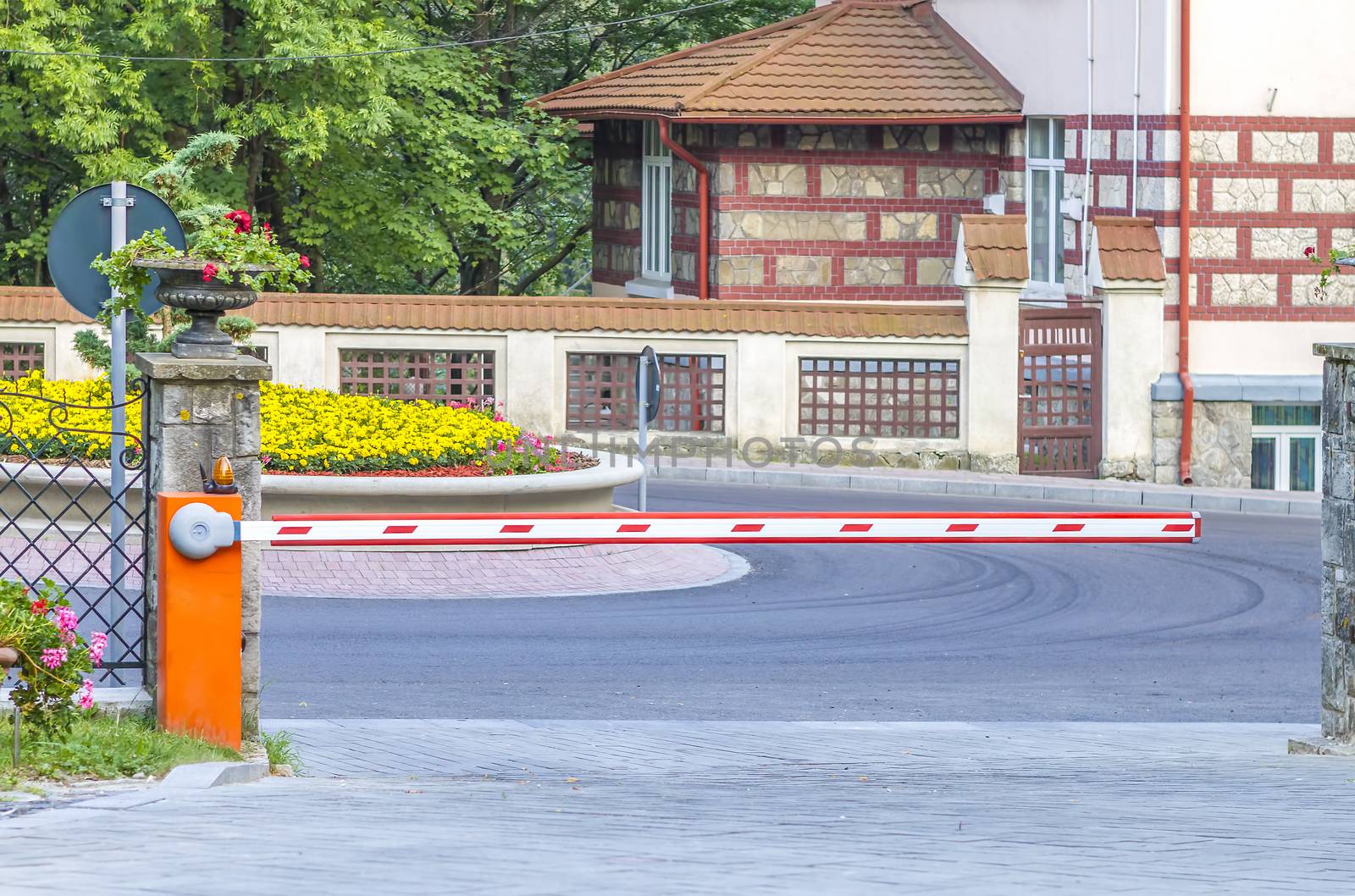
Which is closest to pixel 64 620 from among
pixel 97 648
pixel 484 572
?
pixel 97 648

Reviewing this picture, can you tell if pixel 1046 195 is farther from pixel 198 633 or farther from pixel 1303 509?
pixel 198 633

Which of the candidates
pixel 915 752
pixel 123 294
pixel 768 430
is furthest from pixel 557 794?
pixel 768 430

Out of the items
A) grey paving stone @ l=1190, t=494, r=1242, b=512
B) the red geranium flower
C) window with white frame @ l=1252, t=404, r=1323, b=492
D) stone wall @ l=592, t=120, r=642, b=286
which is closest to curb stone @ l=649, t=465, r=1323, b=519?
grey paving stone @ l=1190, t=494, r=1242, b=512

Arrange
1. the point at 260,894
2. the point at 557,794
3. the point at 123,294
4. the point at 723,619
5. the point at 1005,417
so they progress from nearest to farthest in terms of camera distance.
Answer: the point at 260,894 < the point at 557,794 < the point at 123,294 < the point at 723,619 < the point at 1005,417

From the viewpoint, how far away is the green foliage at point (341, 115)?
27000mm

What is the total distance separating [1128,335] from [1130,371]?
0.42 metres

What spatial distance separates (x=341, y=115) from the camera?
2764cm

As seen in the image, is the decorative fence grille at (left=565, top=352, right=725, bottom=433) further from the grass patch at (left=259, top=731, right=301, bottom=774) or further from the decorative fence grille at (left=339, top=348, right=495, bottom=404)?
the grass patch at (left=259, top=731, right=301, bottom=774)

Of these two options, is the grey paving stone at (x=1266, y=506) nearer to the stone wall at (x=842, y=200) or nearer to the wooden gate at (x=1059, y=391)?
the wooden gate at (x=1059, y=391)

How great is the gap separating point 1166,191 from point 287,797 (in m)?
18.5

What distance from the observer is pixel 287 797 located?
7.36 metres

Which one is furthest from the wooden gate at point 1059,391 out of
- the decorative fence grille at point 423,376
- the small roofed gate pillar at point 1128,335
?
the decorative fence grille at point 423,376

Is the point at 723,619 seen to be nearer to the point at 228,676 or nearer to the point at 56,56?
the point at 228,676

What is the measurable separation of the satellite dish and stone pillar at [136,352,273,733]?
1.25 meters
